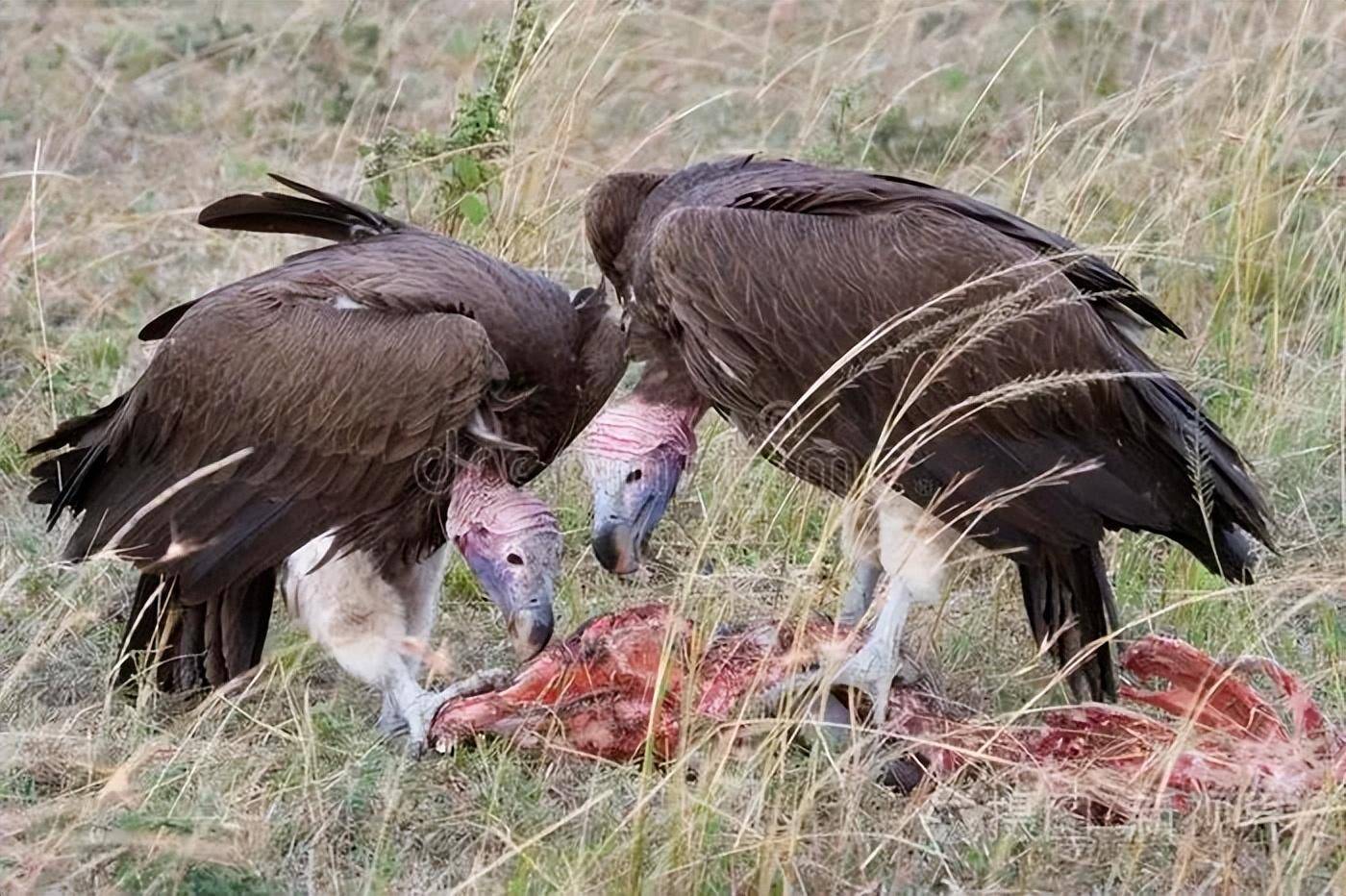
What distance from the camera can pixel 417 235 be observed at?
4965mm

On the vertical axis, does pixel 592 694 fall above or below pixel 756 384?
below

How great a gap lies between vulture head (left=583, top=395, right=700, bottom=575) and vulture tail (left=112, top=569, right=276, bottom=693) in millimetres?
804

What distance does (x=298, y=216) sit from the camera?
496cm

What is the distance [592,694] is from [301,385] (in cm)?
83

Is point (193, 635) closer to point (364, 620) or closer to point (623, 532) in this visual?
point (364, 620)

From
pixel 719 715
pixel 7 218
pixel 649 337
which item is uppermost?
pixel 649 337

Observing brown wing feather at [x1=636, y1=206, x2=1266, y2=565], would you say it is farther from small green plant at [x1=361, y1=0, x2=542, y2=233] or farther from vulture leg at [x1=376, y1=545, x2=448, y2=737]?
small green plant at [x1=361, y1=0, x2=542, y2=233]

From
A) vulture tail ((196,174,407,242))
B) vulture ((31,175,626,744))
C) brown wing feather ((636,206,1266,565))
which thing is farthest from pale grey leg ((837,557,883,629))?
vulture tail ((196,174,407,242))

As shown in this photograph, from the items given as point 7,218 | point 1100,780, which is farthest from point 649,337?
point 7,218

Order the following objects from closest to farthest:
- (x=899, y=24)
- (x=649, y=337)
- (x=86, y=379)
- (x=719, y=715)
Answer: (x=719, y=715) → (x=649, y=337) → (x=86, y=379) → (x=899, y=24)

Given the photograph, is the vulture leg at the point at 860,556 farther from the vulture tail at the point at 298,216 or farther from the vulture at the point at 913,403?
the vulture tail at the point at 298,216

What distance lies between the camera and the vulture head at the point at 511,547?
14.3 feet

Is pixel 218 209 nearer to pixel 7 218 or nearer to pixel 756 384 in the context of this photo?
pixel 756 384

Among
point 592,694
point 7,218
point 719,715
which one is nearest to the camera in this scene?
point 719,715
